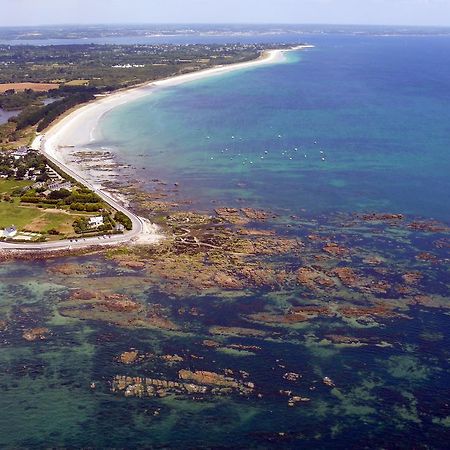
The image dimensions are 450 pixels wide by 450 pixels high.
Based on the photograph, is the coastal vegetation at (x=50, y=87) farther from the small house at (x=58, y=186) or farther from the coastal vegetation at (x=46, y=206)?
the small house at (x=58, y=186)

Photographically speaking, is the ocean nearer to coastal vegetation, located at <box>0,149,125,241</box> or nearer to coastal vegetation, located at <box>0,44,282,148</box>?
coastal vegetation, located at <box>0,149,125,241</box>

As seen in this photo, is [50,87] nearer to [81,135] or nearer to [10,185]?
[81,135]

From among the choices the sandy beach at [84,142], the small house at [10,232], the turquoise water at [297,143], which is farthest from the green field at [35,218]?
the turquoise water at [297,143]

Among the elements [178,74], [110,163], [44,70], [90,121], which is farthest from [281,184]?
[44,70]

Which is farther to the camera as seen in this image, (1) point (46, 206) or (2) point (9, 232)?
(1) point (46, 206)

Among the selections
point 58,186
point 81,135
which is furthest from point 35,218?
point 81,135

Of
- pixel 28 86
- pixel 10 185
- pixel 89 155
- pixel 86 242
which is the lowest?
pixel 86 242
